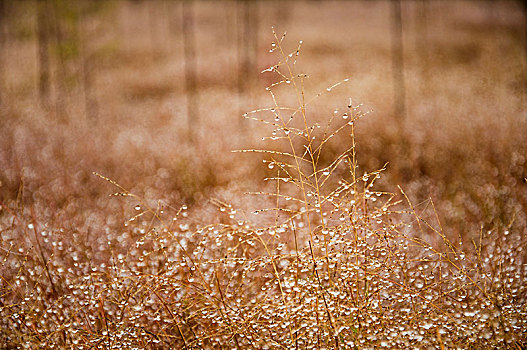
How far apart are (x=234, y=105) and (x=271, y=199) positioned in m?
8.59

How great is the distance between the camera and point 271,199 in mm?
4652

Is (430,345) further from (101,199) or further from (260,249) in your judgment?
(101,199)

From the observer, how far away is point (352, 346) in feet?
5.50

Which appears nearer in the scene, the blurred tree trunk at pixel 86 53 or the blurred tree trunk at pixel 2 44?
the blurred tree trunk at pixel 86 53

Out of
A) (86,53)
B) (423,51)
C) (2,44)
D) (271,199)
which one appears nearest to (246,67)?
(86,53)

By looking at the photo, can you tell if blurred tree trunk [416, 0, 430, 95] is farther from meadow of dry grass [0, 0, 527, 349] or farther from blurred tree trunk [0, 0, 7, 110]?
blurred tree trunk [0, 0, 7, 110]

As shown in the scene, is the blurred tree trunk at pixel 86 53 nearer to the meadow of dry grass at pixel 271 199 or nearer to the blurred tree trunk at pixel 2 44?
the meadow of dry grass at pixel 271 199

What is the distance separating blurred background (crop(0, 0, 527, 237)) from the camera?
5.20m

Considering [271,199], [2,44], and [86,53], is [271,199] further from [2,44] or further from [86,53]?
[2,44]

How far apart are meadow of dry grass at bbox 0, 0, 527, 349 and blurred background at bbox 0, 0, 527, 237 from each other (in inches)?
2.4

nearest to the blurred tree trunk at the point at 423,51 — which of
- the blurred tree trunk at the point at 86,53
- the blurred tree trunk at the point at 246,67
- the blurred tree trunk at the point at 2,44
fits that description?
the blurred tree trunk at the point at 246,67

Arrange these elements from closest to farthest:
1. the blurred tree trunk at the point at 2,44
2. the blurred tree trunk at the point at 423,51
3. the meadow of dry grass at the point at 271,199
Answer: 1. the meadow of dry grass at the point at 271,199
2. the blurred tree trunk at the point at 423,51
3. the blurred tree trunk at the point at 2,44

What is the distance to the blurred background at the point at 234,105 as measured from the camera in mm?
5199

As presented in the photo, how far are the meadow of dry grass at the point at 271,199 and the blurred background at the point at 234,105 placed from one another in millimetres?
62
